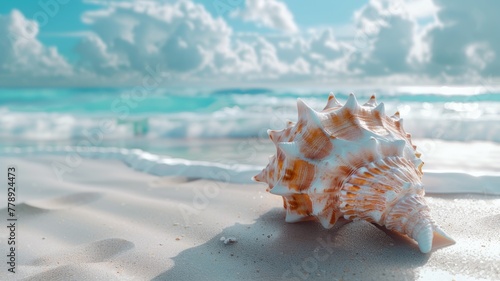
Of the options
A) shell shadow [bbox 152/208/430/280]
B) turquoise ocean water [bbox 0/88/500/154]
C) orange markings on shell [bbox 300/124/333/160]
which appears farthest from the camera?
turquoise ocean water [bbox 0/88/500/154]

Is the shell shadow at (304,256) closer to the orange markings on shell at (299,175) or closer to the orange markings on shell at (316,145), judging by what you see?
the orange markings on shell at (299,175)

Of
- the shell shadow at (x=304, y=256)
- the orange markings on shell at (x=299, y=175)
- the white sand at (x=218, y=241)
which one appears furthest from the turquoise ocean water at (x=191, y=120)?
the orange markings on shell at (x=299, y=175)

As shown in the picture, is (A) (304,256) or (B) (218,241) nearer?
(A) (304,256)

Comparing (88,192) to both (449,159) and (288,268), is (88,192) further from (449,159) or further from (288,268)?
(449,159)

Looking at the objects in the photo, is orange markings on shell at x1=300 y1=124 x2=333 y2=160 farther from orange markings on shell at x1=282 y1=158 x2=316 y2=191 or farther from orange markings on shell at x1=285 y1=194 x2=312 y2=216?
orange markings on shell at x1=285 y1=194 x2=312 y2=216

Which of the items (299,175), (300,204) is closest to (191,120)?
(300,204)

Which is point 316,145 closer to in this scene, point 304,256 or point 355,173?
point 355,173

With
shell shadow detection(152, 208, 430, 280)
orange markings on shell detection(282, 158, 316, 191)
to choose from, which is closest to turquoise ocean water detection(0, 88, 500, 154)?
shell shadow detection(152, 208, 430, 280)

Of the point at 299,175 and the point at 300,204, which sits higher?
the point at 299,175
